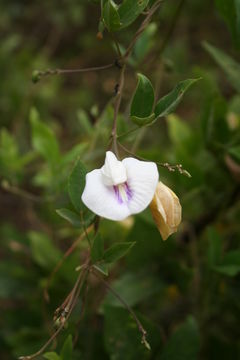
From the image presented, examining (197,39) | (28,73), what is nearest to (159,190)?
(28,73)

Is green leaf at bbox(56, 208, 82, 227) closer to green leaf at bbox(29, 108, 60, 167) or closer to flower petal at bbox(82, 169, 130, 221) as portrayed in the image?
flower petal at bbox(82, 169, 130, 221)

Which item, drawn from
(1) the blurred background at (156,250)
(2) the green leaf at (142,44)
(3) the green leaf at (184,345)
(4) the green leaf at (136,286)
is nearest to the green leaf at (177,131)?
(1) the blurred background at (156,250)

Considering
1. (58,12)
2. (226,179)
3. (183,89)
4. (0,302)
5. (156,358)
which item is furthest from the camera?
(58,12)

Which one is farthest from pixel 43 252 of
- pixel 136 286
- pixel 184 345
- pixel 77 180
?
pixel 77 180

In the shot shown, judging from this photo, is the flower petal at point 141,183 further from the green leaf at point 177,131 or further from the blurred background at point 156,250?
the green leaf at point 177,131

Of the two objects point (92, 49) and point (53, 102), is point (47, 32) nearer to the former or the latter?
point (92, 49)

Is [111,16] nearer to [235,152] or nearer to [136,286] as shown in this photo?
[235,152]
